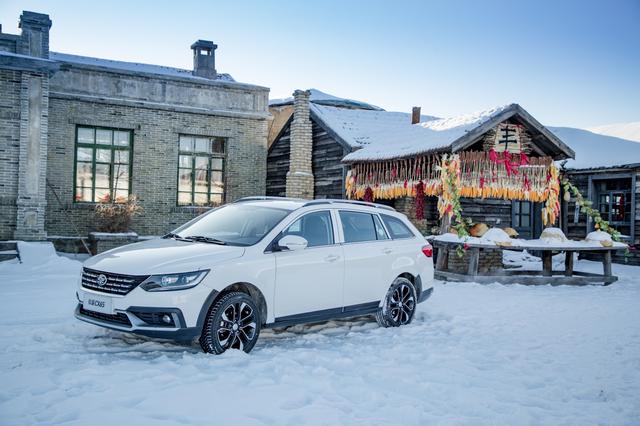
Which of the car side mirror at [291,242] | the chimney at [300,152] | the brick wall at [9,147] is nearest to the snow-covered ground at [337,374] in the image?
the car side mirror at [291,242]

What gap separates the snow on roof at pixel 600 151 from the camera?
2042 centimetres

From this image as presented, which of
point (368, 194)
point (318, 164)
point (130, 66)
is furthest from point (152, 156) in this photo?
point (130, 66)

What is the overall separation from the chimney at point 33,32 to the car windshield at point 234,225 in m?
11.1

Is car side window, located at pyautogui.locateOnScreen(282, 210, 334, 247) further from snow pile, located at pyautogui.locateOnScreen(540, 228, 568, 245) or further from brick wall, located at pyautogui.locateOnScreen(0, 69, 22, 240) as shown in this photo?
brick wall, located at pyautogui.locateOnScreen(0, 69, 22, 240)

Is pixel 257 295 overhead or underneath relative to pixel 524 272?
overhead

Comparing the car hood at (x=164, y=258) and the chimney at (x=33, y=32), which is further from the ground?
the chimney at (x=33, y=32)

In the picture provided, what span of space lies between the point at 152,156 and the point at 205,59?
21.1 ft

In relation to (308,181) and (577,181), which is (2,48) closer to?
(308,181)

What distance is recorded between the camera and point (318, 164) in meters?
20.8

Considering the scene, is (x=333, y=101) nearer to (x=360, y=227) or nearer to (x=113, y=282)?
(x=360, y=227)

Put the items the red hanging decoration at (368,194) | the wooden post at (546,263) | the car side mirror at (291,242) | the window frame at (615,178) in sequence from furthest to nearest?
the window frame at (615,178), the red hanging decoration at (368,194), the wooden post at (546,263), the car side mirror at (291,242)

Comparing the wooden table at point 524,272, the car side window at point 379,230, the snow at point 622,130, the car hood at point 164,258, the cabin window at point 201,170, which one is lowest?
the wooden table at point 524,272

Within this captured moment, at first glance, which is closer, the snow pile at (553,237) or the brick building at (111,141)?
the snow pile at (553,237)

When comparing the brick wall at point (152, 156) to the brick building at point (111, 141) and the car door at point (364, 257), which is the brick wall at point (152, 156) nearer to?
the brick building at point (111, 141)
